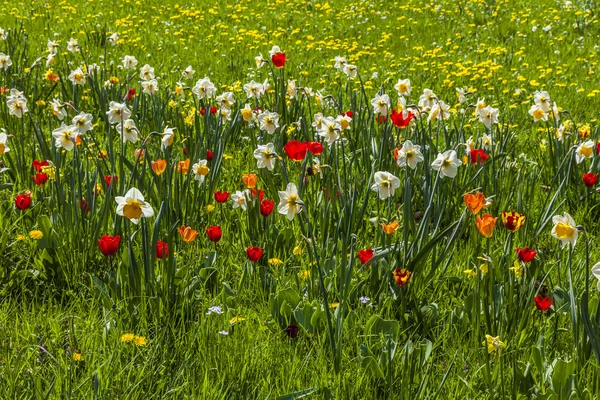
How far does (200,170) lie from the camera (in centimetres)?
290

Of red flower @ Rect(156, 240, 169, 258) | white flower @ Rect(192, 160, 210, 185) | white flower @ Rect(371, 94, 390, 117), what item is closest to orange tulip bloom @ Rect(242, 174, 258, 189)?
white flower @ Rect(192, 160, 210, 185)

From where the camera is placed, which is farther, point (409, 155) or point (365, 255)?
point (409, 155)

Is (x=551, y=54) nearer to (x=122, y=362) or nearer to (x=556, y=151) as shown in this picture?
(x=556, y=151)

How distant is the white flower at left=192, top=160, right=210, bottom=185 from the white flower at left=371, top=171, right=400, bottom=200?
2.68 ft

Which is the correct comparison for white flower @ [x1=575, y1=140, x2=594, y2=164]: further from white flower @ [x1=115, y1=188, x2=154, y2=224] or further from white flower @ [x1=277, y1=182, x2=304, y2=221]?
white flower @ [x1=115, y1=188, x2=154, y2=224]

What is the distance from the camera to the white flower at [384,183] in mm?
2434

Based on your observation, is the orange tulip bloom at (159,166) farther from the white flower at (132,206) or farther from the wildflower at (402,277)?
the wildflower at (402,277)

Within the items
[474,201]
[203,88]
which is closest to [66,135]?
[203,88]

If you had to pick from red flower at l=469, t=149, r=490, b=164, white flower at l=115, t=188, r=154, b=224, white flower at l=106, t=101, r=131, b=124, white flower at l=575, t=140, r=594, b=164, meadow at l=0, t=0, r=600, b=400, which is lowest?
meadow at l=0, t=0, r=600, b=400

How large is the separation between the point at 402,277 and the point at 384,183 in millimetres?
400

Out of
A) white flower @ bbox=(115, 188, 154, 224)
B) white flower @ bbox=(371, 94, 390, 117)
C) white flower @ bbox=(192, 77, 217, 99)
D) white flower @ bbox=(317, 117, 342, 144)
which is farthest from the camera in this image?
white flower @ bbox=(192, 77, 217, 99)

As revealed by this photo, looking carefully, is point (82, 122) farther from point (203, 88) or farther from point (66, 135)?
point (203, 88)

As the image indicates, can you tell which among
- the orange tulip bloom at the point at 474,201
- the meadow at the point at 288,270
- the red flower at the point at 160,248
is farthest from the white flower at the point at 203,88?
the orange tulip bloom at the point at 474,201

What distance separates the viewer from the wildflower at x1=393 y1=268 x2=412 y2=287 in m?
2.20
